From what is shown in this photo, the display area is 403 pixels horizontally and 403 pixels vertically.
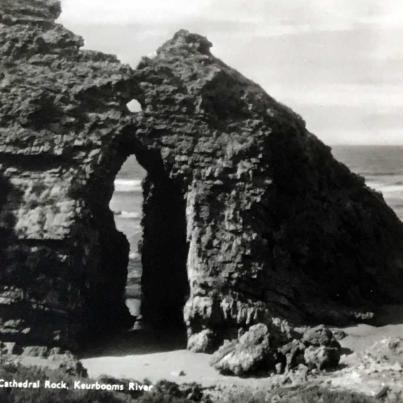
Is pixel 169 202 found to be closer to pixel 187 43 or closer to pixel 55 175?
pixel 55 175

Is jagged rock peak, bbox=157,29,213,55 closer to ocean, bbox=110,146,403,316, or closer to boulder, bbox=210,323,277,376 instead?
ocean, bbox=110,146,403,316

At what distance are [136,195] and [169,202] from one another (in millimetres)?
57693

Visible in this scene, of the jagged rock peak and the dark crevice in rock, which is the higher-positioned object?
the jagged rock peak

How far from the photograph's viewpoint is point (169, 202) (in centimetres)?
2359

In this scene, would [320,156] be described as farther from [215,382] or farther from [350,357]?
[215,382]

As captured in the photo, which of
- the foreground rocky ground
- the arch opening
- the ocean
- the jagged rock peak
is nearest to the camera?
the foreground rocky ground

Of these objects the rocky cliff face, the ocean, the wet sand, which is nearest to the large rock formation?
the rocky cliff face

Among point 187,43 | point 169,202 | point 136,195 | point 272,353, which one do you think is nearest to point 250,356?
point 272,353

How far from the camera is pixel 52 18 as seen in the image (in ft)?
77.9

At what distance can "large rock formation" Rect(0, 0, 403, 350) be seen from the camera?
20.4 m

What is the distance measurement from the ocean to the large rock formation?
5706 millimetres

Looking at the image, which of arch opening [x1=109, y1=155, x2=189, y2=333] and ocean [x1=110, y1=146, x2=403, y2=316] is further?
ocean [x1=110, y1=146, x2=403, y2=316]

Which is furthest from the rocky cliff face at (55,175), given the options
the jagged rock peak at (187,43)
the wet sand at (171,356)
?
the jagged rock peak at (187,43)

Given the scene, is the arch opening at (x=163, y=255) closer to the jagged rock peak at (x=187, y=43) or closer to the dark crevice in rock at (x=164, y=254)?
the dark crevice in rock at (x=164, y=254)
